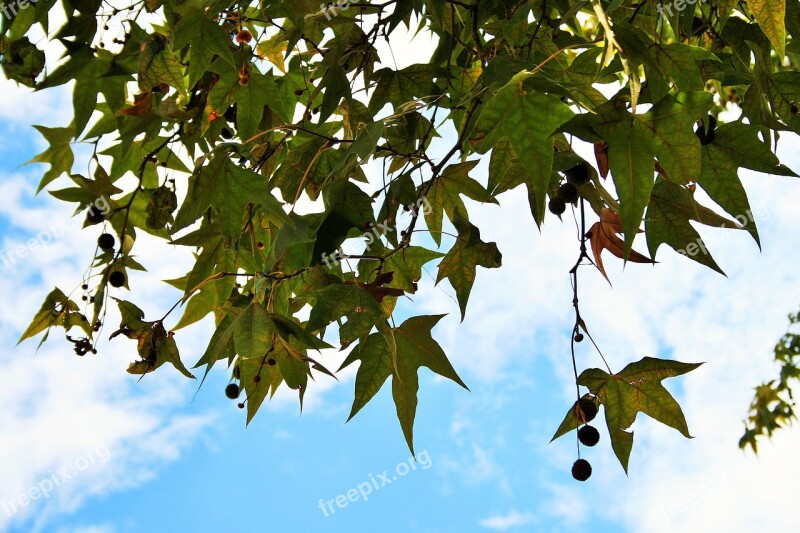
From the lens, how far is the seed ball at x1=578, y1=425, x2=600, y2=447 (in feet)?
5.27

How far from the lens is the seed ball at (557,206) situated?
156 cm

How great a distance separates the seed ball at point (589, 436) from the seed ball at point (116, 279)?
5.17 ft

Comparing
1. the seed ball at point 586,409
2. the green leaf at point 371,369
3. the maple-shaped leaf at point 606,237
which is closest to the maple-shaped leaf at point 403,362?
the green leaf at point 371,369

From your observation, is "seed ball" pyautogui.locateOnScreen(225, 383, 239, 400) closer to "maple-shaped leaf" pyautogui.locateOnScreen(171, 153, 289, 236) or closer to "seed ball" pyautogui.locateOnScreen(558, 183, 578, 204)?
"maple-shaped leaf" pyautogui.locateOnScreen(171, 153, 289, 236)

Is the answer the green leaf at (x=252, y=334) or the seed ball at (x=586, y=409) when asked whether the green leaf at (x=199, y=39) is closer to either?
the green leaf at (x=252, y=334)

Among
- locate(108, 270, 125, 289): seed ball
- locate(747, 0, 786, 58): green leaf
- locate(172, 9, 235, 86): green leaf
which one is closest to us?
locate(747, 0, 786, 58): green leaf

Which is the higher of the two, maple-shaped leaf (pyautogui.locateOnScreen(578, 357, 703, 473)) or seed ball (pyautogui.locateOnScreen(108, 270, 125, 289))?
seed ball (pyautogui.locateOnScreen(108, 270, 125, 289))

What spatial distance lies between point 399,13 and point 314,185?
0.56m

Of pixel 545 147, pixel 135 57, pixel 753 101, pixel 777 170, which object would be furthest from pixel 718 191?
pixel 135 57

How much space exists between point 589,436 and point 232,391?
108 cm

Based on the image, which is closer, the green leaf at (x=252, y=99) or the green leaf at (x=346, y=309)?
the green leaf at (x=346, y=309)

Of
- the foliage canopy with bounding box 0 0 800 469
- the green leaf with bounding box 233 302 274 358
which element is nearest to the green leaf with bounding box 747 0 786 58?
the foliage canopy with bounding box 0 0 800 469

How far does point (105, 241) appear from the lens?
7.91 feet

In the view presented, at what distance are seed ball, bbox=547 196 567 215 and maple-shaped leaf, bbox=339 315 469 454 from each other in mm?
358
